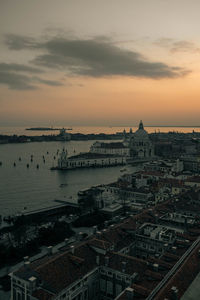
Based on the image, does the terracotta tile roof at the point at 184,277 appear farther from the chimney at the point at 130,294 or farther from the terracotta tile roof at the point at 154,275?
the chimney at the point at 130,294

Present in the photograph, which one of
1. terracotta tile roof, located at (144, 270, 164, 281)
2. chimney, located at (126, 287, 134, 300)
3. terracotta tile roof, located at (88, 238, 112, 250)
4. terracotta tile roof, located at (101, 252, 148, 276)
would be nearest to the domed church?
terracotta tile roof, located at (88, 238, 112, 250)

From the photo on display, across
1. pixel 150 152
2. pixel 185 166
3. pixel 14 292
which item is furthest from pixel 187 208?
pixel 150 152

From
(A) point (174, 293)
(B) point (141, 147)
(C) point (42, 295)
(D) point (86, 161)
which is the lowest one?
(D) point (86, 161)

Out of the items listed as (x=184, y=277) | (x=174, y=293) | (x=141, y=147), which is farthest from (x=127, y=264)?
(x=141, y=147)

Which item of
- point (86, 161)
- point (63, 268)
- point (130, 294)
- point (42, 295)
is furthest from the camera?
point (86, 161)

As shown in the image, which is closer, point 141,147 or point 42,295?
point 42,295

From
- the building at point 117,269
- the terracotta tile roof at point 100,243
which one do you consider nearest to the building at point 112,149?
the building at point 117,269

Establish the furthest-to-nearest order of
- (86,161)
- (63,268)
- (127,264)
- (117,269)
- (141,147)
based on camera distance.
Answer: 1. (141,147)
2. (86,161)
3. (127,264)
4. (117,269)
5. (63,268)

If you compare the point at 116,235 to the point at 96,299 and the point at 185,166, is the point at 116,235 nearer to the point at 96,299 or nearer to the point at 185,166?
the point at 96,299

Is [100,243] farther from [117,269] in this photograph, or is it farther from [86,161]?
[86,161]

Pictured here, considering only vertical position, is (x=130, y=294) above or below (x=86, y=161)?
above

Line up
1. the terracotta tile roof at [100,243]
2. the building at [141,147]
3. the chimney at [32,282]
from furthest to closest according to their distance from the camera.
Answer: the building at [141,147], the terracotta tile roof at [100,243], the chimney at [32,282]
